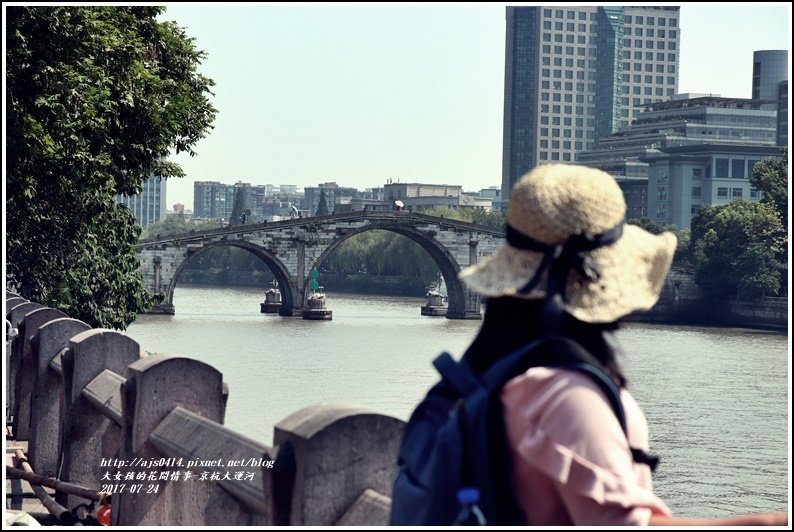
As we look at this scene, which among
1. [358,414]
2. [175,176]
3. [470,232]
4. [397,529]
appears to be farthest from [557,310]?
[470,232]

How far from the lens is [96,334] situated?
4523 millimetres

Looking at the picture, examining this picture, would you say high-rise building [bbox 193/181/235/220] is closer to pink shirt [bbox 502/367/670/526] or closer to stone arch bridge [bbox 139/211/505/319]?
stone arch bridge [bbox 139/211/505/319]

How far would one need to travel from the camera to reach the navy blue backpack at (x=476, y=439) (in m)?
1.60

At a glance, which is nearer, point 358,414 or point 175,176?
point 358,414

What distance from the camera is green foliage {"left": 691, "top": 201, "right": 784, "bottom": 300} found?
48188mm

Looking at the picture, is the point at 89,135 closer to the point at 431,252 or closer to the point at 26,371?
the point at 26,371

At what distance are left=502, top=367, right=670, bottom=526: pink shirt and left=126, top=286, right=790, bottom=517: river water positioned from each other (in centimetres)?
433

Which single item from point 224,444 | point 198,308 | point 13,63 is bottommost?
point 198,308

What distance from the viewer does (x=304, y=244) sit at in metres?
60.5

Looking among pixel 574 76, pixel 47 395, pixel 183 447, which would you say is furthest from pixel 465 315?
pixel 574 76

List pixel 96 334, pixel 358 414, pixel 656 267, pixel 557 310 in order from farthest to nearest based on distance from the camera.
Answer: pixel 96 334 < pixel 358 414 < pixel 656 267 < pixel 557 310

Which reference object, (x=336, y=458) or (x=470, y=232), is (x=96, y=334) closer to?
(x=336, y=458)

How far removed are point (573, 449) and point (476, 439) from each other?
144mm

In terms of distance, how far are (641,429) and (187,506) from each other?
1.91m
